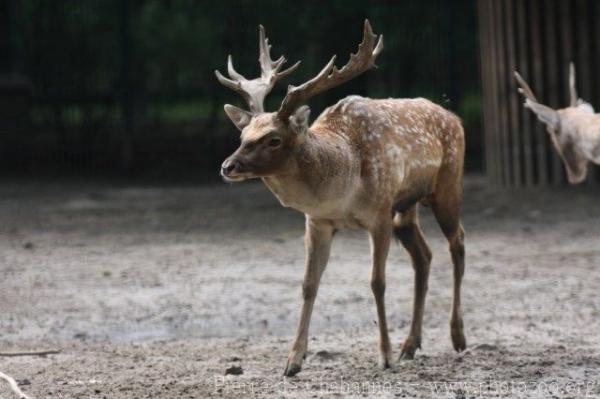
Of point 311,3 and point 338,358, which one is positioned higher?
point 311,3

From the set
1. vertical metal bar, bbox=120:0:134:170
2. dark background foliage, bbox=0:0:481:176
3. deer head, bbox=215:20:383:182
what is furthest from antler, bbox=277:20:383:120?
vertical metal bar, bbox=120:0:134:170

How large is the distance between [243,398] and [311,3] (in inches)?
509

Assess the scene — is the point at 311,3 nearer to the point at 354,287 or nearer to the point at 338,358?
the point at 354,287

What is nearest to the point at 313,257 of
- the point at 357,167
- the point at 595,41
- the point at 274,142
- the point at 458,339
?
the point at 357,167

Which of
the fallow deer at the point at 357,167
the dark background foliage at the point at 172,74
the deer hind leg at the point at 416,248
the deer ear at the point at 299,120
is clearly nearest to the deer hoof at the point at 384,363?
the fallow deer at the point at 357,167

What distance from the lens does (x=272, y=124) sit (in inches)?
259

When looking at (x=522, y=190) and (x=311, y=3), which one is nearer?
(x=522, y=190)

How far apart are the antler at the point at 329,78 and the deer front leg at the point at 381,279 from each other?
83 centimetres

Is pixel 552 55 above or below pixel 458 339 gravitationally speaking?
above

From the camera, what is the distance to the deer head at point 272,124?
6.41 meters

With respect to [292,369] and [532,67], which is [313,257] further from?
[532,67]

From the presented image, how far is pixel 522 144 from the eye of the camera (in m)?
14.5

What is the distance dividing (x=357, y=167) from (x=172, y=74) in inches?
517

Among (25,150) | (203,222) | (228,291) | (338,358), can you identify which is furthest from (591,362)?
(25,150)
